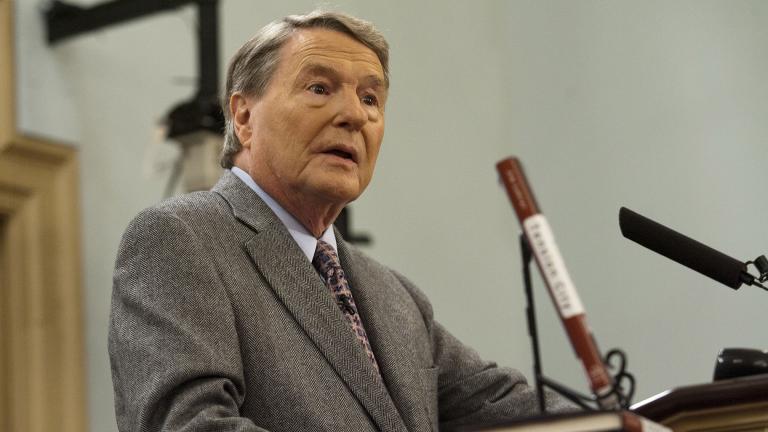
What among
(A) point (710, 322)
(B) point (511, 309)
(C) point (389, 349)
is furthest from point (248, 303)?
(B) point (511, 309)

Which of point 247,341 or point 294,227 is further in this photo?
point 294,227

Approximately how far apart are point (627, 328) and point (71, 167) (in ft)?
9.67

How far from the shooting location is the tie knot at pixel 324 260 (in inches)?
85.5

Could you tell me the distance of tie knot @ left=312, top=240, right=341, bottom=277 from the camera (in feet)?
7.13

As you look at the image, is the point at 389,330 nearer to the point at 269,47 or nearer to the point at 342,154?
the point at 342,154

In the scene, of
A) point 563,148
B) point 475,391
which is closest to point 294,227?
point 475,391

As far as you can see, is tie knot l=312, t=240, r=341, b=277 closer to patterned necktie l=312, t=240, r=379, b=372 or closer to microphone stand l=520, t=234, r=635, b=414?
patterned necktie l=312, t=240, r=379, b=372

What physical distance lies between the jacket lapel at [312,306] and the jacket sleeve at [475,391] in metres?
0.34

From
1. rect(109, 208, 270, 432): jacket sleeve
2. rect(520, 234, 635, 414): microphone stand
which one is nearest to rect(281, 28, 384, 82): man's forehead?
rect(109, 208, 270, 432): jacket sleeve

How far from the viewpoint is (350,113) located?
2215 mm

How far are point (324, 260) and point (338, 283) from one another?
0.06m

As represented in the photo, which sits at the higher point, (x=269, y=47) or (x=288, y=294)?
(x=269, y=47)

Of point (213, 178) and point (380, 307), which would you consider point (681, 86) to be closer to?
point (213, 178)

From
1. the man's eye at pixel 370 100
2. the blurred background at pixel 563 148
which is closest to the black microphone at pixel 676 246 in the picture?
the man's eye at pixel 370 100
